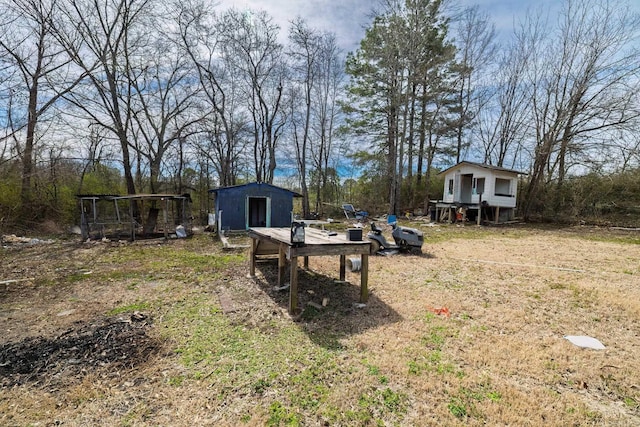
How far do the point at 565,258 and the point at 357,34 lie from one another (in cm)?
1512

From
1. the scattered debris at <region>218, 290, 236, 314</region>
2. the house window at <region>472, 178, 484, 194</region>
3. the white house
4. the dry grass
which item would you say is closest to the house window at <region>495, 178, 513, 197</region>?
the white house

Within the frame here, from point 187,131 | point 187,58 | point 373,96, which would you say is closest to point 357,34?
point 373,96

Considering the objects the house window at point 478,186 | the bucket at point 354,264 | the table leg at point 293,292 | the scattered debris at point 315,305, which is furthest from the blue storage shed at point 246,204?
the house window at point 478,186

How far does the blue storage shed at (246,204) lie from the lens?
34.8 feet

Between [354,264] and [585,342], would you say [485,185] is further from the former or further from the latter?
[585,342]

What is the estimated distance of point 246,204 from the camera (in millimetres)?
10961

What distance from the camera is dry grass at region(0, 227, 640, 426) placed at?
1.89m

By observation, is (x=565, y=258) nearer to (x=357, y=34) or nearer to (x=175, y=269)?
(x=175, y=269)

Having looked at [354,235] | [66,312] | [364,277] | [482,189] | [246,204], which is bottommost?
[66,312]

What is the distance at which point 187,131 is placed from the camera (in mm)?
14977

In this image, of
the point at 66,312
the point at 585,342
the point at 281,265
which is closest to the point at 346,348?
the point at 281,265

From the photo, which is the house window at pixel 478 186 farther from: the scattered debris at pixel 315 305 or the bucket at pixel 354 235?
the scattered debris at pixel 315 305

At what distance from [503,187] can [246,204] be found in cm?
1280

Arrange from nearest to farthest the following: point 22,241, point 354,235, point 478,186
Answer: point 354,235
point 22,241
point 478,186
